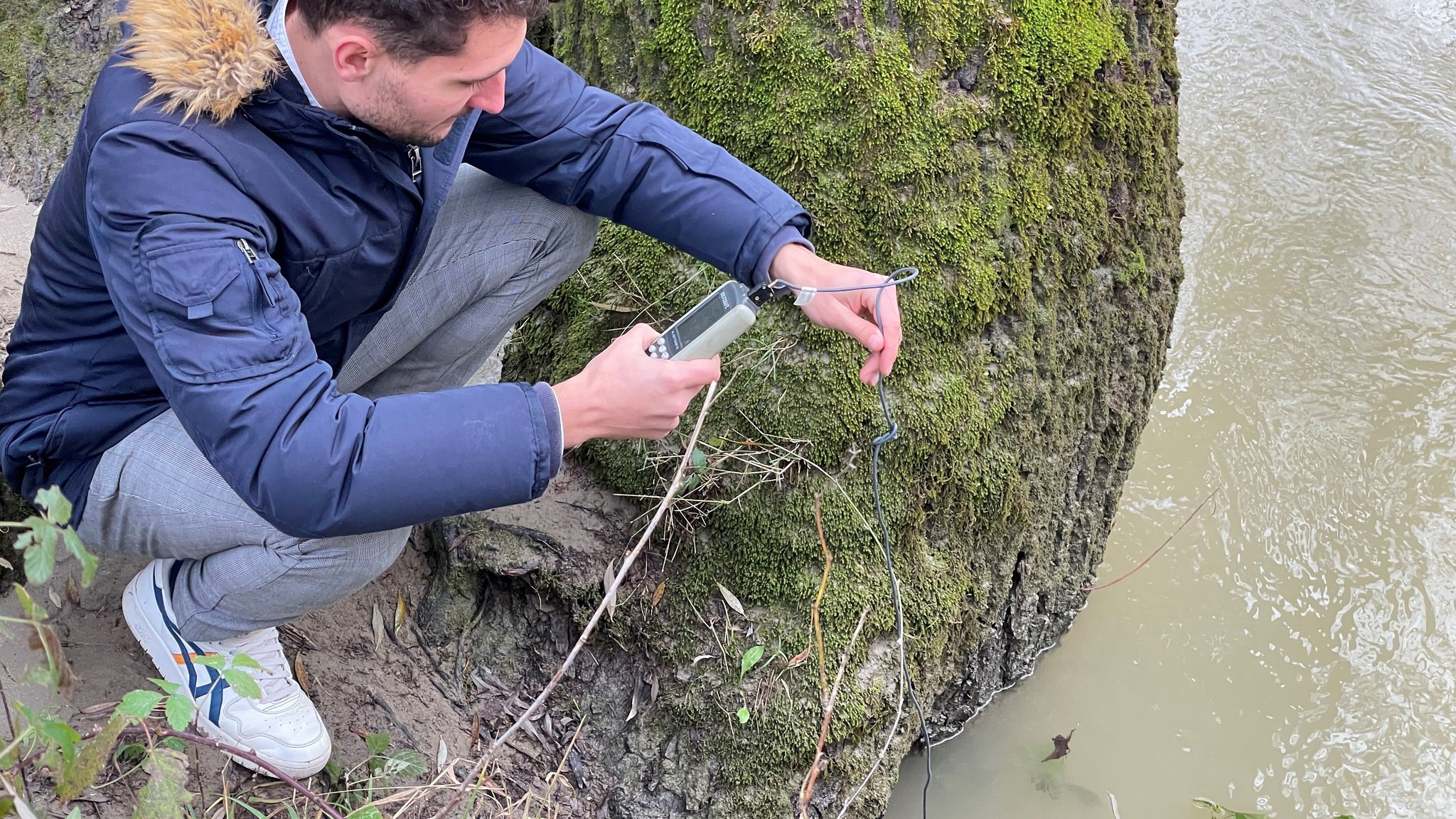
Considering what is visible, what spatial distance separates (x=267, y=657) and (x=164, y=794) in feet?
1.59

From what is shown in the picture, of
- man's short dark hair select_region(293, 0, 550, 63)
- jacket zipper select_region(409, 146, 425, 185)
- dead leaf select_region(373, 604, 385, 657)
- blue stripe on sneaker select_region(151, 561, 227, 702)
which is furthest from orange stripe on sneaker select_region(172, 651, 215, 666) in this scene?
man's short dark hair select_region(293, 0, 550, 63)

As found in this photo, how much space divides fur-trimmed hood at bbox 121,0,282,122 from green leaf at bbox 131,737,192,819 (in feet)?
3.68

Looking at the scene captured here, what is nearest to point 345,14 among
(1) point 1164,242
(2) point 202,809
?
(2) point 202,809

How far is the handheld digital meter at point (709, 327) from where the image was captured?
190 cm

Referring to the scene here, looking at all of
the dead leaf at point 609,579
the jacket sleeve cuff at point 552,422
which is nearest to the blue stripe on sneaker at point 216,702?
the dead leaf at point 609,579

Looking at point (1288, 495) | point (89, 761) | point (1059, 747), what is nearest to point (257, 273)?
point (89, 761)

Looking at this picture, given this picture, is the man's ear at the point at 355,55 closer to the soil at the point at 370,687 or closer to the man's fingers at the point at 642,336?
the man's fingers at the point at 642,336

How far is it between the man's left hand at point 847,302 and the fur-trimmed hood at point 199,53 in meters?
1.05

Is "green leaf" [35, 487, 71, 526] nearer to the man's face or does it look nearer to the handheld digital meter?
the man's face

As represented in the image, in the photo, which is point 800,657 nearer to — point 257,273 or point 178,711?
point 178,711

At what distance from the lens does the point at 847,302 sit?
2.30 meters

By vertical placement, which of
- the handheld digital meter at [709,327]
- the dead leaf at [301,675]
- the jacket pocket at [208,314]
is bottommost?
the dead leaf at [301,675]

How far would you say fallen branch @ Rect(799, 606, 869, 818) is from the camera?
2.46 m

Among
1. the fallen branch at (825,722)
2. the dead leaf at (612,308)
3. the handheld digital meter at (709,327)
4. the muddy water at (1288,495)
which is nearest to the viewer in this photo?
A: the handheld digital meter at (709,327)
